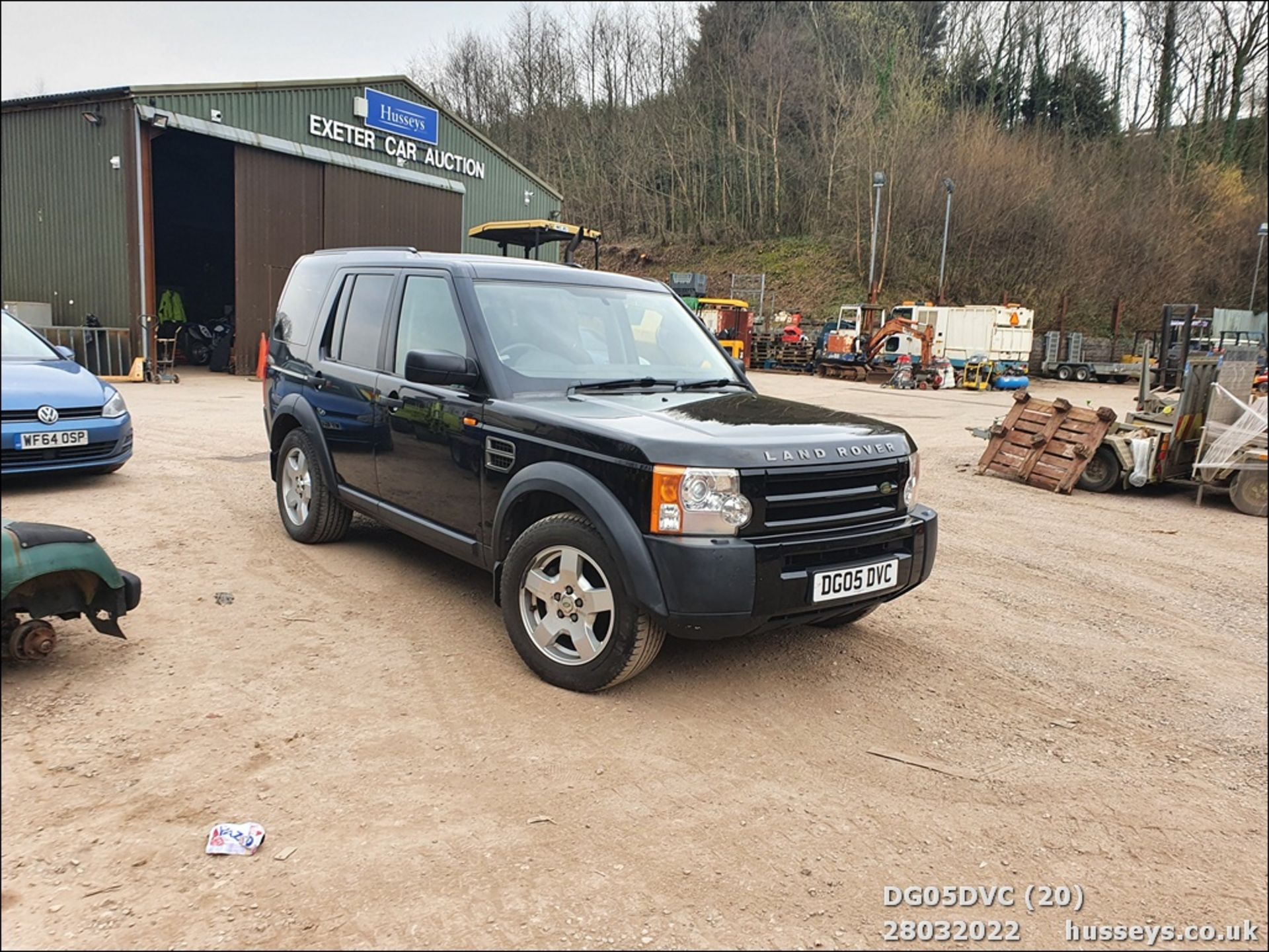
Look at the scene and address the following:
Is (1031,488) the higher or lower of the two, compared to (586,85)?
lower

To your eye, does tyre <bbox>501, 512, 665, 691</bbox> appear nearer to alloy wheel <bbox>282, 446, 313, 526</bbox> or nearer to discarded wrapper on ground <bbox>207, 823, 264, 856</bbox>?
discarded wrapper on ground <bbox>207, 823, 264, 856</bbox>

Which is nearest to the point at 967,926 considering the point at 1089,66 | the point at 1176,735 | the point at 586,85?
the point at 1176,735

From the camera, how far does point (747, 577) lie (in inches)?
129

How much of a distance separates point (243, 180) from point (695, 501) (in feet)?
65.0

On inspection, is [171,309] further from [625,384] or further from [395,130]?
[625,384]

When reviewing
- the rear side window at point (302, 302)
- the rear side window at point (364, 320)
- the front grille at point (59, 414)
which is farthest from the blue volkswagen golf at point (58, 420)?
the rear side window at point (364, 320)

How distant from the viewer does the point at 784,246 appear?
3984cm

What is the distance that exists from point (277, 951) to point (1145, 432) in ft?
30.1

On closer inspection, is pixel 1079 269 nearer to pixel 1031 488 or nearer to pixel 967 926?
→ pixel 967 926

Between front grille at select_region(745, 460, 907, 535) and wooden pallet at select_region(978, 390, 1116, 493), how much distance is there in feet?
20.6

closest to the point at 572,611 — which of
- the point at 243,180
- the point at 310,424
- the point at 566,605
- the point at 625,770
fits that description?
the point at 566,605

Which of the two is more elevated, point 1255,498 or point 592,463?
point 1255,498

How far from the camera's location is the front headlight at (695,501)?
3279mm

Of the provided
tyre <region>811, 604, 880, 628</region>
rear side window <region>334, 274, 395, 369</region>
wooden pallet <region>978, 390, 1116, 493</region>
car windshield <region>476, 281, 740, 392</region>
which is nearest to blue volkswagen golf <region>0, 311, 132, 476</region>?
rear side window <region>334, 274, 395, 369</region>
